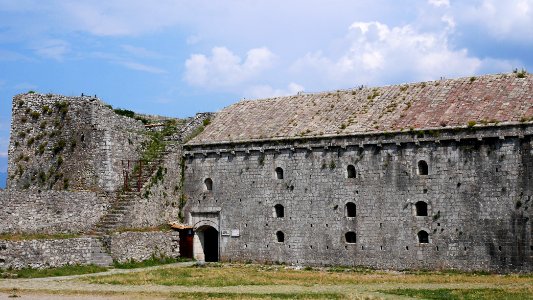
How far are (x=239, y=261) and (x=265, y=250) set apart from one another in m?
2.19

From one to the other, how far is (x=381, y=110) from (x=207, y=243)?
1599 centimetres

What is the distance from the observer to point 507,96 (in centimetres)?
4659

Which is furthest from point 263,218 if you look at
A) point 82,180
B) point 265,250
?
point 82,180

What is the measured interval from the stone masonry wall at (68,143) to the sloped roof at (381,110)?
5.64 meters

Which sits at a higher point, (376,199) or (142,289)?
(376,199)

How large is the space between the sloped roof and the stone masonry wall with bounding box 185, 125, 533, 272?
2.75ft

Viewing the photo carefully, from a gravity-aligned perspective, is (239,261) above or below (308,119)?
below

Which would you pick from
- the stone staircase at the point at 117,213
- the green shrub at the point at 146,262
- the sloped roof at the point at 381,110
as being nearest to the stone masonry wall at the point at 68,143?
the stone staircase at the point at 117,213

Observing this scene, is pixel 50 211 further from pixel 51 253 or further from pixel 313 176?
pixel 313 176

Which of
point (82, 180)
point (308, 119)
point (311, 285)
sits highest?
point (308, 119)

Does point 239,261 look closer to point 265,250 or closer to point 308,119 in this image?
point 265,250

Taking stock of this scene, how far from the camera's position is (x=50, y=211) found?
48344 mm

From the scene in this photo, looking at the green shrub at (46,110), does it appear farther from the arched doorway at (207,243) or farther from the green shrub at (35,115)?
the arched doorway at (207,243)

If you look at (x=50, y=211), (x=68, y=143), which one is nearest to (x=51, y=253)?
(x=50, y=211)
